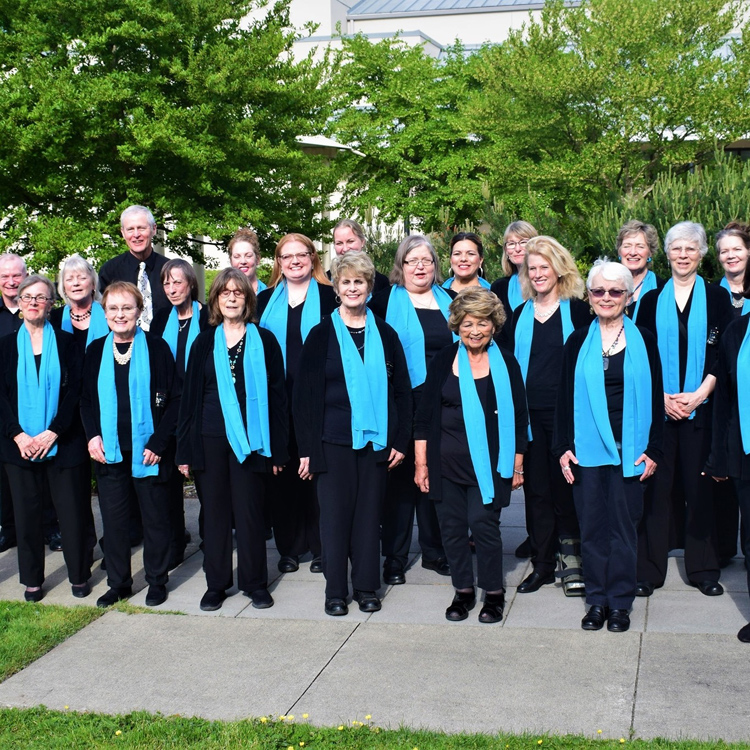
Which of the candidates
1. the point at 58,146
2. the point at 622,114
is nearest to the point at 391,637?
the point at 58,146

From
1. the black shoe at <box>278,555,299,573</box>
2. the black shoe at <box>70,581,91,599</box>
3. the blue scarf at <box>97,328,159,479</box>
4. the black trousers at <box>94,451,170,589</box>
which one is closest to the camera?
the blue scarf at <box>97,328,159,479</box>

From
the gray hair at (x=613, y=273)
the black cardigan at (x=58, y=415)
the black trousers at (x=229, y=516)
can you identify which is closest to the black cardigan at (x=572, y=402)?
the gray hair at (x=613, y=273)

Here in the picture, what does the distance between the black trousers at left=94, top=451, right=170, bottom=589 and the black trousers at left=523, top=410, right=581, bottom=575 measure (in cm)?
223

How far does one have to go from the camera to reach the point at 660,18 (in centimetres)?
2106

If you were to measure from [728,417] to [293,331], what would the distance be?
2761 mm

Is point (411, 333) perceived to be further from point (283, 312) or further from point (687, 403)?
point (687, 403)

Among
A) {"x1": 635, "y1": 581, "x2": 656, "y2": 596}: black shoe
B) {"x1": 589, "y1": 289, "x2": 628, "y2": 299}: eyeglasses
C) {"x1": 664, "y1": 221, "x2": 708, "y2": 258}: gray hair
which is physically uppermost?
{"x1": 664, "y1": 221, "x2": 708, "y2": 258}: gray hair

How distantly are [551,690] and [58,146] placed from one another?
11410mm

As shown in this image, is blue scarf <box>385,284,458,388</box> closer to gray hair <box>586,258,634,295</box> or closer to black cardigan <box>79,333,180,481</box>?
gray hair <box>586,258,634,295</box>

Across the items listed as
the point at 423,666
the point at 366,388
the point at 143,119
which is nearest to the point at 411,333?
the point at 366,388

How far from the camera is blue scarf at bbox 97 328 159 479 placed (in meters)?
6.19

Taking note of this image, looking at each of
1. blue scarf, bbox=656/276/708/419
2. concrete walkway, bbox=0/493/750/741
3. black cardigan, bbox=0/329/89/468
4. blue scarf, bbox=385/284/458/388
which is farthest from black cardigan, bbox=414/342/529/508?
black cardigan, bbox=0/329/89/468

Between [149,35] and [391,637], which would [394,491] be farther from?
[149,35]

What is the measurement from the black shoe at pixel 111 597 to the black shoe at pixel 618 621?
289 centimetres
